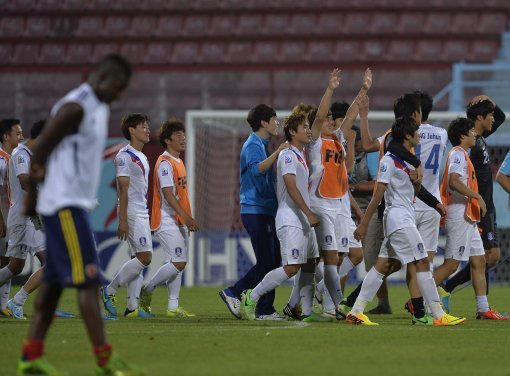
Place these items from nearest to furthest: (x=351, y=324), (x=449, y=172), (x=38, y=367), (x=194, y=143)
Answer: (x=38, y=367) < (x=351, y=324) < (x=449, y=172) < (x=194, y=143)

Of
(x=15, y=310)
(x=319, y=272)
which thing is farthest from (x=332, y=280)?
(x=15, y=310)

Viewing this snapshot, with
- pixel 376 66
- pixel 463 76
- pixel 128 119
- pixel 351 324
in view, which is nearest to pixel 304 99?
pixel 376 66

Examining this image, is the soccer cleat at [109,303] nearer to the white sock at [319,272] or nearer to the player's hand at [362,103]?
the white sock at [319,272]

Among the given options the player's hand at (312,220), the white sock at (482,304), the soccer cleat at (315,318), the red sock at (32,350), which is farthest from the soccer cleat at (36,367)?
the white sock at (482,304)

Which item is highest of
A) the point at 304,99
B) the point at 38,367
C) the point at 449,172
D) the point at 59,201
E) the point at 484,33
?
the point at 484,33

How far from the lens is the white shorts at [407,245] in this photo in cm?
870

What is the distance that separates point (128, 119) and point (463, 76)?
10693 millimetres

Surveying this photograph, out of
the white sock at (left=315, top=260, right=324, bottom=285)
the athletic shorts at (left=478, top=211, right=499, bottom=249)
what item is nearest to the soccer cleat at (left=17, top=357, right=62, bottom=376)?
the white sock at (left=315, top=260, right=324, bottom=285)

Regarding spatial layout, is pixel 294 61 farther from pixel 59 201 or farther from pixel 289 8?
pixel 59 201

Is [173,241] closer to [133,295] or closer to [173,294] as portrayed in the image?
[173,294]

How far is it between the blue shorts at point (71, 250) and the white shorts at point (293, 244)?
148 inches

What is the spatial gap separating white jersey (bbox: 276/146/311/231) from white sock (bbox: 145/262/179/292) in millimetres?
1442

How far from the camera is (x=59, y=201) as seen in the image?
5648 mm

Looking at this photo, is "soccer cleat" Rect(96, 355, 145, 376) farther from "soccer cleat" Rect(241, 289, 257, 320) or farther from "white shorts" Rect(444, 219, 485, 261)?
"white shorts" Rect(444, 219, 485, 261)
